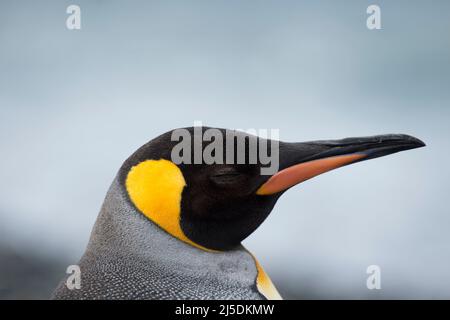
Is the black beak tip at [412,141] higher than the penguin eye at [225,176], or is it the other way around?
the black beak tip at [412,141]

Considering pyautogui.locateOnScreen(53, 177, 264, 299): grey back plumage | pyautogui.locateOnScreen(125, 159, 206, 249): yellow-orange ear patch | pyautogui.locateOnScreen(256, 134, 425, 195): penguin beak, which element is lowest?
pyautogui.locateOnScreen(53, 177, 264, 299): grey back plumage

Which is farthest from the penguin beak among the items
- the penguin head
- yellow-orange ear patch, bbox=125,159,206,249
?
yellow-orange ear patch, bbox=125,159,206,249

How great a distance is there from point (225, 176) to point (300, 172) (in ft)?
0.55

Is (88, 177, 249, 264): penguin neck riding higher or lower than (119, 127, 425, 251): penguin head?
lower

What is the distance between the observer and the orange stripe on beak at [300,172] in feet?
3.89

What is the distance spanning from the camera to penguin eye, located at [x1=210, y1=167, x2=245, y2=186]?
3.83ft

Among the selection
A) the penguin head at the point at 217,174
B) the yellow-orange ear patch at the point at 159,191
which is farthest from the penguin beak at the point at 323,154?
the yellow-orange ear patch at the point at 159,191

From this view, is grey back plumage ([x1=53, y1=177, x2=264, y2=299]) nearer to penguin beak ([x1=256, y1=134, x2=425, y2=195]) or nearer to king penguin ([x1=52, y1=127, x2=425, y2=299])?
king penguin ([x1=52, y1=127, x2=425, y2=299])

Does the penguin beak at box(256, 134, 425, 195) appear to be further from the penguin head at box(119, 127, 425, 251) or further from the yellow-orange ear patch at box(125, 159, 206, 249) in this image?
the yellow-orange ear patch at box(125, 159, 206, 249)

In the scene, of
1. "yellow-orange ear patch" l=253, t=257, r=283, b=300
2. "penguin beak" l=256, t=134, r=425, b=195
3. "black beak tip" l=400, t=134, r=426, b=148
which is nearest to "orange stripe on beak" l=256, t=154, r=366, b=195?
"penguin beak" l=256, t=134, r=425, b=195

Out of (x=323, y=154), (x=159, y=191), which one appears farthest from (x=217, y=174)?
(x=323, y=154)

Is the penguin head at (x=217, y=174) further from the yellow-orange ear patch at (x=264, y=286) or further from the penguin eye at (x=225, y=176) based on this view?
the yellow-orange ear patch at (x=264, y=286)

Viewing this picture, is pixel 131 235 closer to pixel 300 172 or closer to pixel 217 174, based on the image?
pixel 217 174
